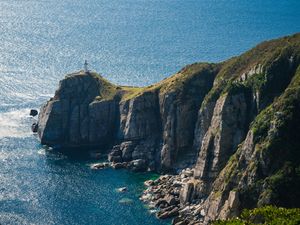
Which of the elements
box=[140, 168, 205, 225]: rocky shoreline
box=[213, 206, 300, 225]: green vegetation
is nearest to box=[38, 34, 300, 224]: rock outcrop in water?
box=[140, 168, 205, 225]: rocky shoreline

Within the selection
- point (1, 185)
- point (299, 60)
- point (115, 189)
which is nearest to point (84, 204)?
point (115, 189)

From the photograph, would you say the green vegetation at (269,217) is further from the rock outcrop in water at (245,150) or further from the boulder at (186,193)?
the boulder at (186,193)

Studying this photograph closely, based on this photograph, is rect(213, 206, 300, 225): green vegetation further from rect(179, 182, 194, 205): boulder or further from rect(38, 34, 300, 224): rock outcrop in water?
rect(179, 182, 194, 205): boulder

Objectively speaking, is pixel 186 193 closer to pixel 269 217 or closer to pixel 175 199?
pixel 175 199

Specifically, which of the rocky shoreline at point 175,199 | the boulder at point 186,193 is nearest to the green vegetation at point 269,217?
the rocky shoreline at point 175,199

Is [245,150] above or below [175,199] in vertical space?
above

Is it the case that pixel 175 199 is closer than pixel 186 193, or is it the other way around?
pixel 186 193

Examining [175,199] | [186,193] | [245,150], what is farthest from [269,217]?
[175,199]

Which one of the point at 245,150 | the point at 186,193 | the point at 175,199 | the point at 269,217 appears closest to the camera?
the point at 269,217
